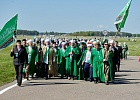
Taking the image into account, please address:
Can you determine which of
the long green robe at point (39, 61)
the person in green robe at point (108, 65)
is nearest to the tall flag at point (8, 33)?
the long green robe at point (39, 61)

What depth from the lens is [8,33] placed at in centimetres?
1349

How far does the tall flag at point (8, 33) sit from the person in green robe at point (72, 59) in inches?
130

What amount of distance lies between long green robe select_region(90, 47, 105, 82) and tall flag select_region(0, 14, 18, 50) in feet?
11.1

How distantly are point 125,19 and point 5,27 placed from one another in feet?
23.2

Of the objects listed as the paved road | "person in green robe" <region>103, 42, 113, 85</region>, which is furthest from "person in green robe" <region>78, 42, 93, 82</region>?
the paved road

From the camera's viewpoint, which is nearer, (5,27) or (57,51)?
(5,27)

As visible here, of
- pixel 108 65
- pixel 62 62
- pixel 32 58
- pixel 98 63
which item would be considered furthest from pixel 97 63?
pixel 32 58

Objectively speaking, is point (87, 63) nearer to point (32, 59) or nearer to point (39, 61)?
point (39, 61)

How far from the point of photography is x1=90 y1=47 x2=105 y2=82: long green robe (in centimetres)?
1499

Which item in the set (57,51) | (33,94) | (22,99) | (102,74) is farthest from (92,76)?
(22,99)

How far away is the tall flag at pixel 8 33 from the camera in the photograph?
43.6 feet

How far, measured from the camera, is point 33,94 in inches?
452

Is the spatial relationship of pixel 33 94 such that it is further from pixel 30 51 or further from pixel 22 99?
pixel 30 51

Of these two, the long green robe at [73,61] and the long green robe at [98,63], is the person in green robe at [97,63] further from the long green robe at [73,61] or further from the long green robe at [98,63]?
the long green robe at [73,61]
